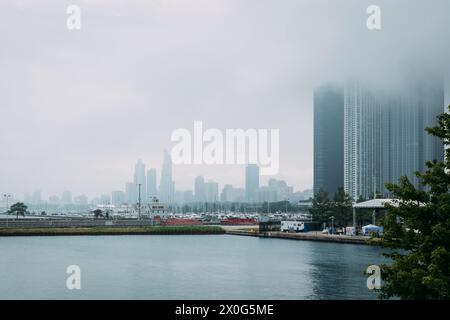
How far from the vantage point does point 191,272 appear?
120 ft

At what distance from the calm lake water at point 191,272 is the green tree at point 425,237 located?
4693 mm

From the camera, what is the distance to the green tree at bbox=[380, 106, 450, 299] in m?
11.8

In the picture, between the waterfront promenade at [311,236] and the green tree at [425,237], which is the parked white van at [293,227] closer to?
the waterfront promenade at [311,236]

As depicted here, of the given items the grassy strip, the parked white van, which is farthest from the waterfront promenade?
the grassy strip

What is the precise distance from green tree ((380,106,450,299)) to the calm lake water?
15.4 feet

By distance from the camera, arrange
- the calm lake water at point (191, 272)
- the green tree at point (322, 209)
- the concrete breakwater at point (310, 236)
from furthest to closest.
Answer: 1. the green tree at point (322, 209)
2. the concrete breakwater at point (310, 236)
3. the calm lake water at point (191, 272)

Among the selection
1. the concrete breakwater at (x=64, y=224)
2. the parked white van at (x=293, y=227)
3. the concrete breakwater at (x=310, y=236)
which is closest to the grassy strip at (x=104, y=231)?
the concrete breakwater at (x=310, y=236)

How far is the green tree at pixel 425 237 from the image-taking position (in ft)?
38.8

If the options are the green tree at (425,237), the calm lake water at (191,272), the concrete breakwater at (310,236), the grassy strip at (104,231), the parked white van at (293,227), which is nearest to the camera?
the green tree at (425,237)

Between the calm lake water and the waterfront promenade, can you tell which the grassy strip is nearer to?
the waterfront promenade

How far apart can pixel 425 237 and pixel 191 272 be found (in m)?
25.2
